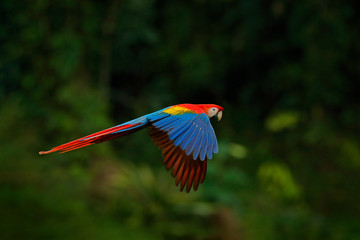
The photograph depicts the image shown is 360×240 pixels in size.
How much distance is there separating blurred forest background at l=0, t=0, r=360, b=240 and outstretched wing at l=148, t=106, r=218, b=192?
8.78 ft

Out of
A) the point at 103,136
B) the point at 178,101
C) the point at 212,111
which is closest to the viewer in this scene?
the point at 103,136

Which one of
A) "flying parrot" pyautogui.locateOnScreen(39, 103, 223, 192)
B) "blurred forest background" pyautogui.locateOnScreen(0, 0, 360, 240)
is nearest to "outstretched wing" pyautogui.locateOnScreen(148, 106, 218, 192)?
"flying parrot" pyautogui.locateOnScreen(39, 103, 223, 192)

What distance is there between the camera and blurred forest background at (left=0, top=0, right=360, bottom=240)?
417 centimetres

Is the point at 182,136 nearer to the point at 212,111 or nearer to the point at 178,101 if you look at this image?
the point at 212,111

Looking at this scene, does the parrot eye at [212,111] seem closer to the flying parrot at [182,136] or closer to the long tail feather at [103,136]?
the flying parrot at [182,136]

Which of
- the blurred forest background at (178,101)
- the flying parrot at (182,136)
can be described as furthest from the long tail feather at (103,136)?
the blurred forest background at (178,101)

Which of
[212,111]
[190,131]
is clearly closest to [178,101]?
[212,111]

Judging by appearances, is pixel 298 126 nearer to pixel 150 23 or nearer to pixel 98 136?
pixel 150 23

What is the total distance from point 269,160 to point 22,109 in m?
2.52

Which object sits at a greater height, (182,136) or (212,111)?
(212,111)

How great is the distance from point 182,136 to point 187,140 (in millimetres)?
17

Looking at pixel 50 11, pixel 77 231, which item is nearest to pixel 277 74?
pixel 50 11

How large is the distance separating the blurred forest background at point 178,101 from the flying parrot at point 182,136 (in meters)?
2.67

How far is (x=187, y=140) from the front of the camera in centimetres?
115
